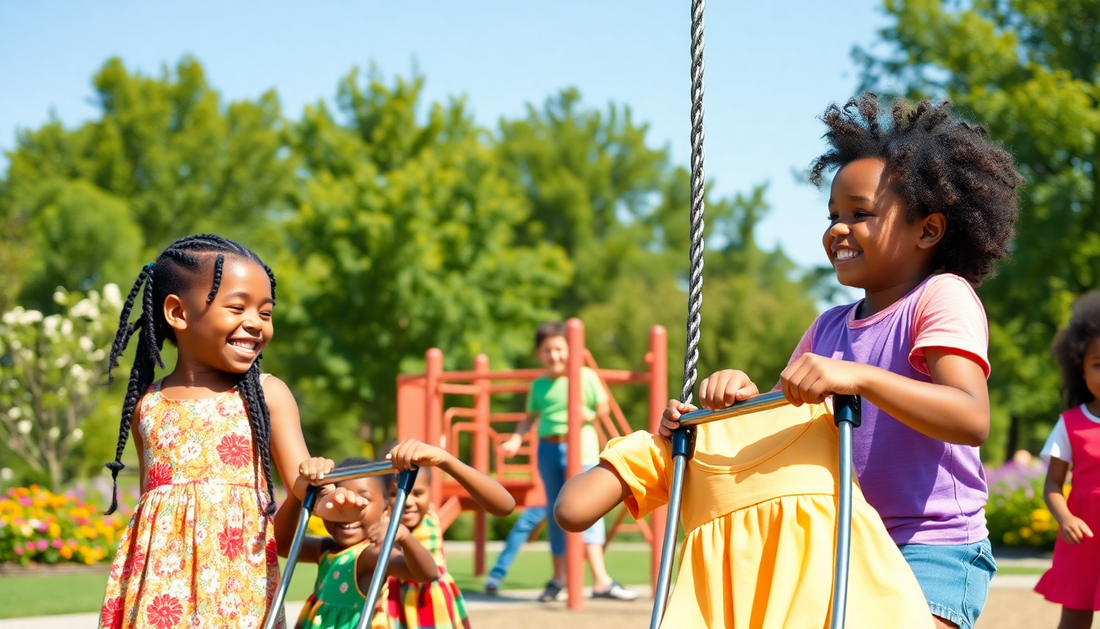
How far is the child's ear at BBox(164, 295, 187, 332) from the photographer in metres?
3.53

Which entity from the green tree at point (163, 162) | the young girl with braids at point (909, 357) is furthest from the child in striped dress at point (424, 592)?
the green tree at point (163, 162)

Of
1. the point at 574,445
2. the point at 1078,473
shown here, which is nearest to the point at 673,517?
the point at 1078,473

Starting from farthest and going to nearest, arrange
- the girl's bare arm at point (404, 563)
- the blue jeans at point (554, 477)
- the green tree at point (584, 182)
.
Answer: the green tree at point (584, 182)
the blue jeans at point (554, 477)
the girl's bare arm at point (404, 563)

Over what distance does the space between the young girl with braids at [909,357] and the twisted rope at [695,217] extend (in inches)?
4.6

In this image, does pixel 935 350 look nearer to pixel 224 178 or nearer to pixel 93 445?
pixel 93 445

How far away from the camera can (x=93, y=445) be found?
27.2 m

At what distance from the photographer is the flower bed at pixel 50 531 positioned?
11.1m

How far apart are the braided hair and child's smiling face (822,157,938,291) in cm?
180

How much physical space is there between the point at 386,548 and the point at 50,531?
9696 millimetres

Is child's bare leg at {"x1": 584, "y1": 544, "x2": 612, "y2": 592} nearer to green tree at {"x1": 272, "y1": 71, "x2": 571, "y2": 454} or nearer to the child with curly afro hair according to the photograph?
the child with curly afro hair

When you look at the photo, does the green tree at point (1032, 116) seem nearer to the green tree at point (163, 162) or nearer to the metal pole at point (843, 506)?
the metal pole at point (843, 506)

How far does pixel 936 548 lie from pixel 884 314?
1.89 feet

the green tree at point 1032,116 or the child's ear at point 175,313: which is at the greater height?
the green tree at point 1032,116

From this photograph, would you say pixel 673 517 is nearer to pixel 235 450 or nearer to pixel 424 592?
pixel 235 450
